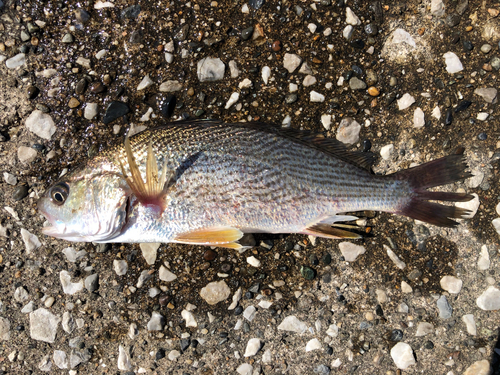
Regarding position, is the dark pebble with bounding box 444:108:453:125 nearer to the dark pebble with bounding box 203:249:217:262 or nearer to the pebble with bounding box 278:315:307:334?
the pebble with bounding box 278:315:307:334

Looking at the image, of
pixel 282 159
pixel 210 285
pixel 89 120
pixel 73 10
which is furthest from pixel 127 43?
pixel 210 285

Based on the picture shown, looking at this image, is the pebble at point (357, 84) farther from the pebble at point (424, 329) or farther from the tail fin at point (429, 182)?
the pebble at point (424, 329)

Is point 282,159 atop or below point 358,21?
below

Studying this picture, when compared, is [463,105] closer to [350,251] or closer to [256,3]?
[350,251]

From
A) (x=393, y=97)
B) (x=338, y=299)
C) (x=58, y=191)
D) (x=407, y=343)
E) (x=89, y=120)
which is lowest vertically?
(x=407, y=343)

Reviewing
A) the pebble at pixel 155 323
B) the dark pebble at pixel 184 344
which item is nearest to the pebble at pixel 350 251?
the dark pebble at pixel 184 344

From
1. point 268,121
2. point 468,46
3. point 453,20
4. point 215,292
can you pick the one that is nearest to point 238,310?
point 215,292

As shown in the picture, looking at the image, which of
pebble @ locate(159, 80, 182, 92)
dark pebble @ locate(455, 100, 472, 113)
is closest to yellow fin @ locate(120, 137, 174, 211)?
pebble @ locate(159, 80, 182, 92)

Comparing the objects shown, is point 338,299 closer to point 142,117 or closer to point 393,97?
point 393,97
